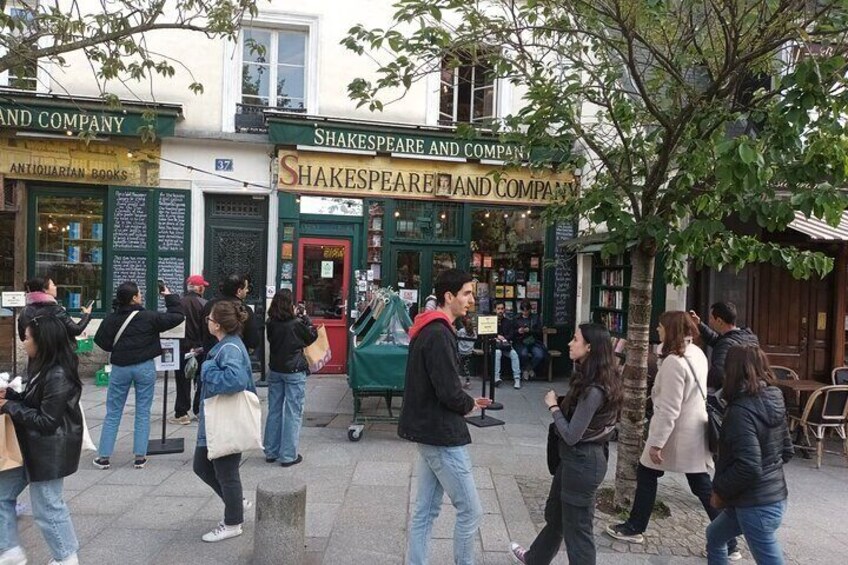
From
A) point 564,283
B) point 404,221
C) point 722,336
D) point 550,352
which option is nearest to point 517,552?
point 722,336

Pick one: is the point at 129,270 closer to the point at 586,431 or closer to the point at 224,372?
the point at 224,372

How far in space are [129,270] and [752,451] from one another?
9.56m

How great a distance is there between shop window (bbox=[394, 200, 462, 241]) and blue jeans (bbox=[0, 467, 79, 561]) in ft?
25.0

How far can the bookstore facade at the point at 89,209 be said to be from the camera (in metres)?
9.35

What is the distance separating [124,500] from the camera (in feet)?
15.9

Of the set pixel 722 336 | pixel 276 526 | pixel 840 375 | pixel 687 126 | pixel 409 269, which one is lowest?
pixel 276 526

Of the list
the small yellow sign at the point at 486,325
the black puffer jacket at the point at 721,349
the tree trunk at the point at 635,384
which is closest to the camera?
the tree trunk at the point at 635,384

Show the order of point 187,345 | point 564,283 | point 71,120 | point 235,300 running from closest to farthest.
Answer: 1. point 235,300
2. point 187,345
3. point 71,120
4. point 564,283

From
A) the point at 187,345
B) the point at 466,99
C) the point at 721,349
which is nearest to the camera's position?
the point at 721,349

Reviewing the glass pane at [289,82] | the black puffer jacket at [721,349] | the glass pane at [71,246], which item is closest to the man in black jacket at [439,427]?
the black puffer jacket at [721,349]

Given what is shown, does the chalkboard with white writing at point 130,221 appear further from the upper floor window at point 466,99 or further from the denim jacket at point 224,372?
the denim jacket at point 224,372

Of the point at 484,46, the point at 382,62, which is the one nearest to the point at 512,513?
the point at 484,46

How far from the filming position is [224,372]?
13.7 ft

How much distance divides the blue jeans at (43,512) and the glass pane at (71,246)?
7.10 meters
